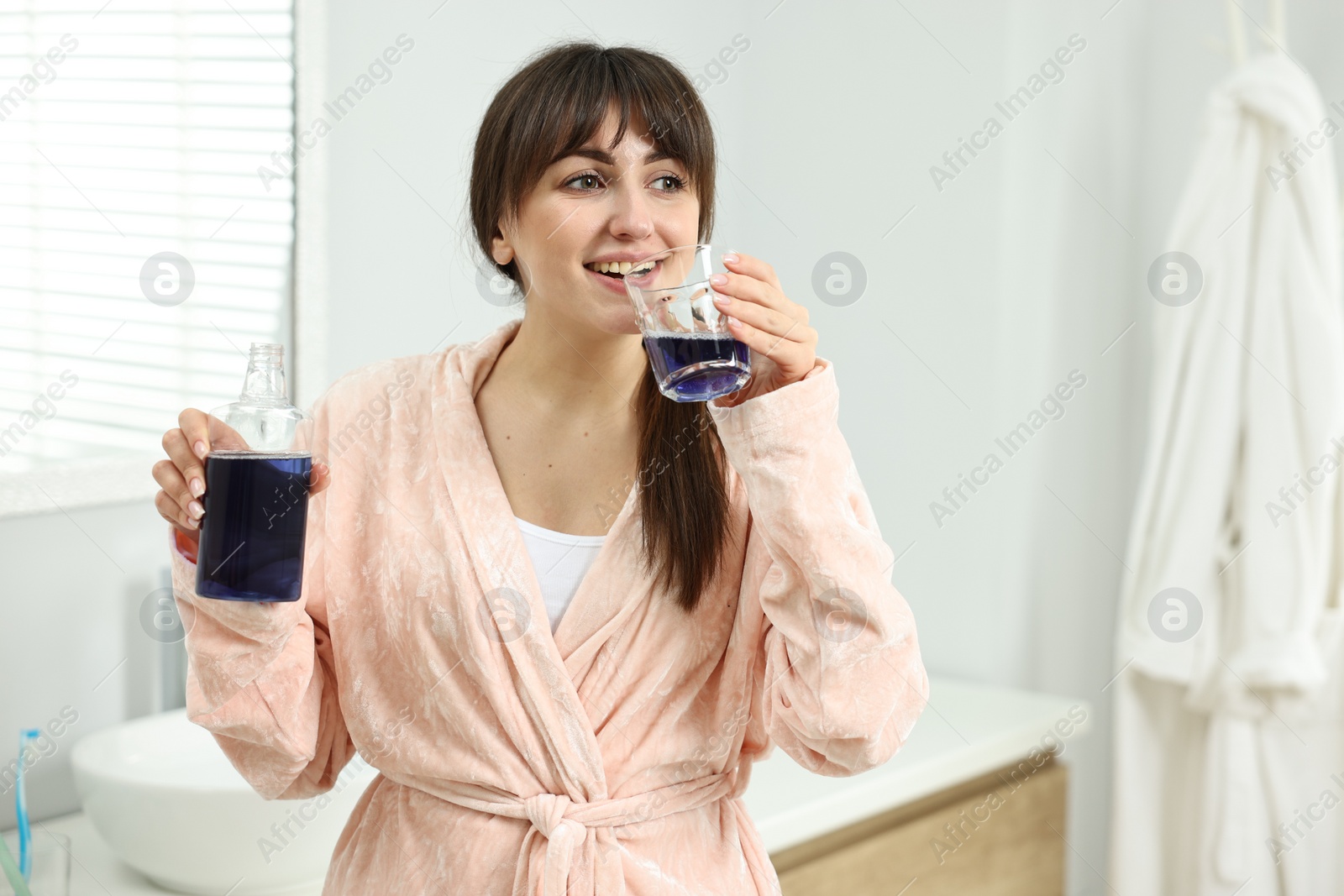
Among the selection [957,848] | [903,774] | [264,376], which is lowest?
[957,848]

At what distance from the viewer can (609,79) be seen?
100 cm

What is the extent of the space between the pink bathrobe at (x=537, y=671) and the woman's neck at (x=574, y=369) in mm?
76

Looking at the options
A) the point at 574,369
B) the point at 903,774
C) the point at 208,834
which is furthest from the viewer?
the point at 903,774

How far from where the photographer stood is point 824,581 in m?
0.90

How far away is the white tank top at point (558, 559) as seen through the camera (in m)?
1.03

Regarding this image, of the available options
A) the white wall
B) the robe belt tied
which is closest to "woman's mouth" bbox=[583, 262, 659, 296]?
the robe belt tied

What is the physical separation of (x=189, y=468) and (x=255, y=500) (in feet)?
0.18

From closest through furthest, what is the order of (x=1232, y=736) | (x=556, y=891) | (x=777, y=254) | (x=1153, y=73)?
(x=556, y=891), (x=1232, y=736), (x=1153, y=73), (x=777, y=254)

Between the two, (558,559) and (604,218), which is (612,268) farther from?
(558,559)

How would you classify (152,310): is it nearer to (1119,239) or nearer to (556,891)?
(556,891)

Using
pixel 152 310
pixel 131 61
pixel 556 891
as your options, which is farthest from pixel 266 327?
pixel 556 891

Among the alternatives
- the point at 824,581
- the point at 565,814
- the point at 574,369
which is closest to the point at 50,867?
the point at 565,814

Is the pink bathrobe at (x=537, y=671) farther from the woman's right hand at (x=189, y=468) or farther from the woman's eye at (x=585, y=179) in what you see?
the woman's eye at (x=585, y=179)

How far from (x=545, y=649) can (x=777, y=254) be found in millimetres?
1531
